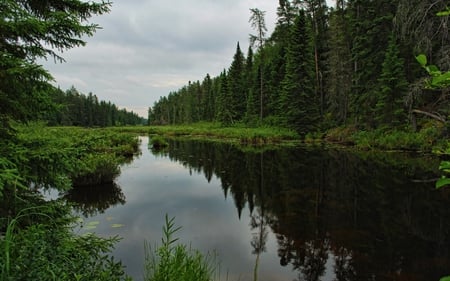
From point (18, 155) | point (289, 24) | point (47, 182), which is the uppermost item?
point (289, 24)

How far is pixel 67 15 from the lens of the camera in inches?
136

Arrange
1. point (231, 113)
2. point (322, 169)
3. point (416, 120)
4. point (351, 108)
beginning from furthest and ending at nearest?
1. point (231, 113)
2. point (351, 108)
3. point (416, 120)
4. point (322, 169)

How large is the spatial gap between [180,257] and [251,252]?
2.64 m

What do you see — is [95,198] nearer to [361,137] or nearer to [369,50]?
[361,137]

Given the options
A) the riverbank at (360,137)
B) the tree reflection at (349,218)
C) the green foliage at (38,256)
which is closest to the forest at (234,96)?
the green foliage at (38,256)

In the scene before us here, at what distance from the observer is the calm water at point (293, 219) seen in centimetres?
478

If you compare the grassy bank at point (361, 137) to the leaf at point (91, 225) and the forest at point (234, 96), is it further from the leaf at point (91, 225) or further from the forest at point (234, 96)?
the leaf at point (91, 225)

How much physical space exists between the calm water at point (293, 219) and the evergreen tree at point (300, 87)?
1662 cm

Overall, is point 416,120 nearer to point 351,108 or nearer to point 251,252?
point 351,108

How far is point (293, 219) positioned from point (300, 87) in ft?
82.8

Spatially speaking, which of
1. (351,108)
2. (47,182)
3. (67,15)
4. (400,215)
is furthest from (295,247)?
(351,108)

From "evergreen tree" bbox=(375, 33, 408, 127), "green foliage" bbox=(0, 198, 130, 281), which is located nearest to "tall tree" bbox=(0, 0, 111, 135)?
"green foliage" bbox=(0, 198, 130, 281)

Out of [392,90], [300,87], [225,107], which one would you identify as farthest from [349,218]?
[225,107]

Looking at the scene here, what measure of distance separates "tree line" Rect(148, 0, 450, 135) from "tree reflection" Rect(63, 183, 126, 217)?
10175 mm
